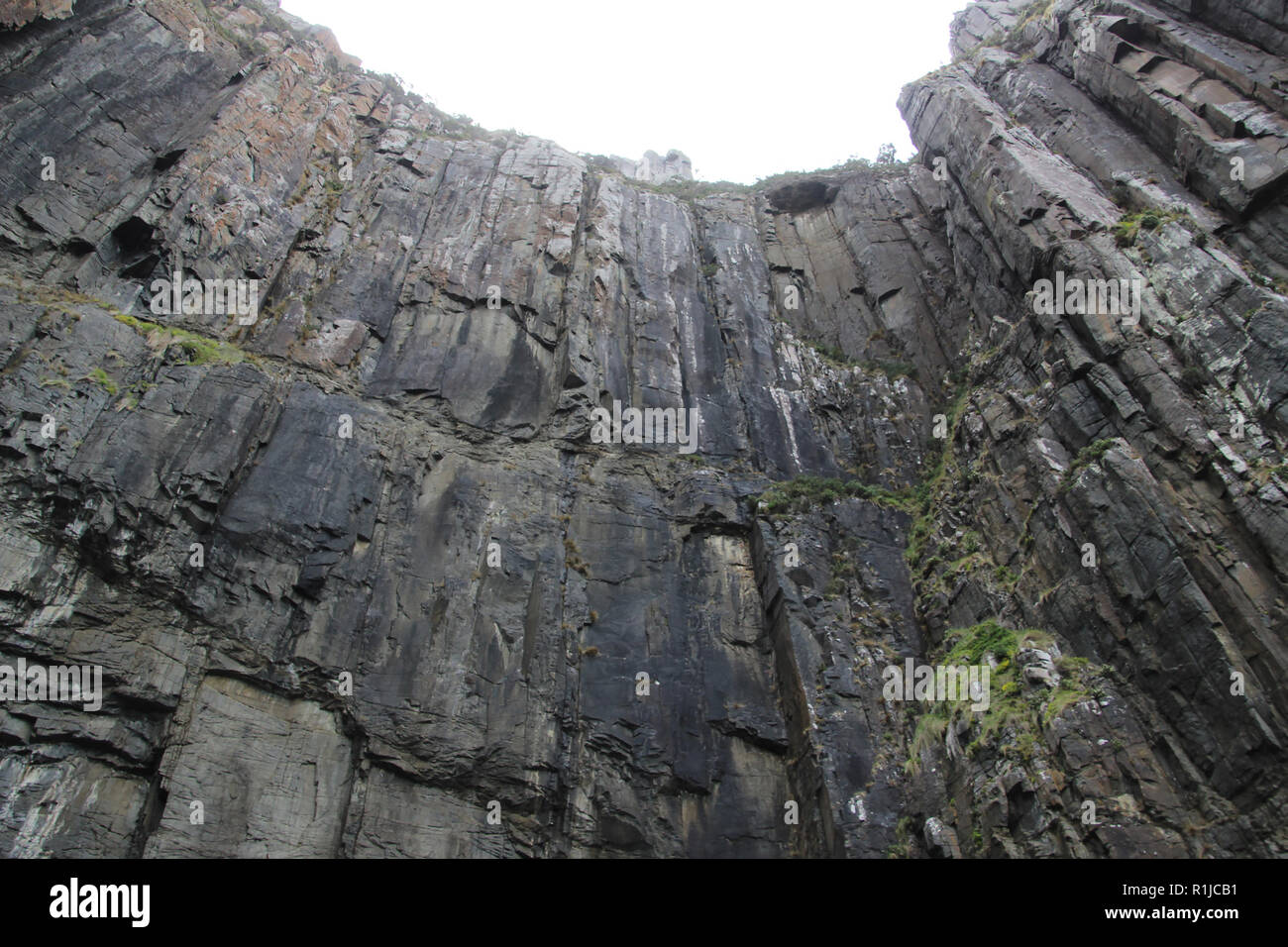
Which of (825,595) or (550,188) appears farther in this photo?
(550,188)

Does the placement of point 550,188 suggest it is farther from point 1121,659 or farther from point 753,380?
point 1121,659

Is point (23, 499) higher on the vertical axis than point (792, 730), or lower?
higher

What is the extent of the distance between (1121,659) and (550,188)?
2499 cm

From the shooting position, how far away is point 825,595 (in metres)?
20.5

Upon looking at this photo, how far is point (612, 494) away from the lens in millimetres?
22125

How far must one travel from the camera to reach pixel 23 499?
622 inches

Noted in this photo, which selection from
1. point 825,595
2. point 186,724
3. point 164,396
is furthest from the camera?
point 825,595

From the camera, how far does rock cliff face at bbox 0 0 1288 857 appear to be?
15.0 metres

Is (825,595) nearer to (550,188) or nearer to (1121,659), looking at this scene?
(1121,659)

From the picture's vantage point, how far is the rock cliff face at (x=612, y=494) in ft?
49.3

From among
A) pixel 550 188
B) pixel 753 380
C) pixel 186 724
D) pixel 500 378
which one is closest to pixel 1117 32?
pixel 753 380
